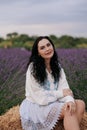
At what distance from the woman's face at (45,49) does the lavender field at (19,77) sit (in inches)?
46.7

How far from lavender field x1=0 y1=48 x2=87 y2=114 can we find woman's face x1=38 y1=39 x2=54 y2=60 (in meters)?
1.19

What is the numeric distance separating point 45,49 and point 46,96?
0.50 meters

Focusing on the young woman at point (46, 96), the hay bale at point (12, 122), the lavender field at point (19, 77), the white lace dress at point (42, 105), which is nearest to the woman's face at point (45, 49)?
the young woman at point (46, 96)

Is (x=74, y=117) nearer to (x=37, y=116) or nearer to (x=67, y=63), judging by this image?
(x=37, y=116)

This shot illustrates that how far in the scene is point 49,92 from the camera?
16.5 feet

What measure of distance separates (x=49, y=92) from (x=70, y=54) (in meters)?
2.58

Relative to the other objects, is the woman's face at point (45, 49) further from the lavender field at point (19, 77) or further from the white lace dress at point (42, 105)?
the lavender field at point (19, 77)

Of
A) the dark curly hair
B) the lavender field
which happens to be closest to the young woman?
the dark curly hair

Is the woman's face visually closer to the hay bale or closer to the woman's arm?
the woman's arm

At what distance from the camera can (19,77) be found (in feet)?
21.9

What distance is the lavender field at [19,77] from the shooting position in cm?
623

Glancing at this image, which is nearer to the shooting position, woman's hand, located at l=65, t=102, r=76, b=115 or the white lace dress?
woman's hand, located at l=65, t=102, r=76, b=115

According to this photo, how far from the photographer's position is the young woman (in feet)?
16.0

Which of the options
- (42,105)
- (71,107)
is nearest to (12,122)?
(42,105)
